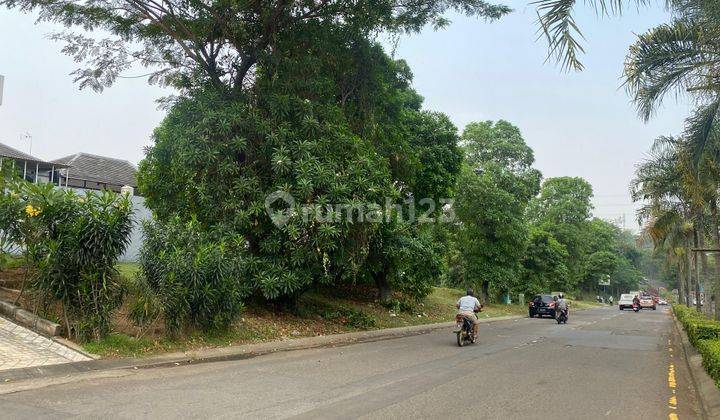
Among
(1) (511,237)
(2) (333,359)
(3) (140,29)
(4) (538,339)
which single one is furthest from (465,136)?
(2) (333,359)

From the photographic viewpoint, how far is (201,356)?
10977 mm

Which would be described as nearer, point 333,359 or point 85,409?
point 85,409

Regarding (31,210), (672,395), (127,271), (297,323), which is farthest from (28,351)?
(672,395)

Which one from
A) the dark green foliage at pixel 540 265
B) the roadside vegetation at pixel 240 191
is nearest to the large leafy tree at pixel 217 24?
the roadside vegetation at pixel 240 191

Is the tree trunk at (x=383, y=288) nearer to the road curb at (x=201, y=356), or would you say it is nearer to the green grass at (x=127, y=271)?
the road curb at (x=201, y=356)

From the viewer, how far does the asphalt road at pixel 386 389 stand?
266 inches

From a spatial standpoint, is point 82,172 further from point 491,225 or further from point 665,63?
point 665,63

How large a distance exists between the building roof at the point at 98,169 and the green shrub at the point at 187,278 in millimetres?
23884

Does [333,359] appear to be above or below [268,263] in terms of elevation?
below

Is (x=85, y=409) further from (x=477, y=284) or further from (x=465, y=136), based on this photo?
(x=465, y=136)

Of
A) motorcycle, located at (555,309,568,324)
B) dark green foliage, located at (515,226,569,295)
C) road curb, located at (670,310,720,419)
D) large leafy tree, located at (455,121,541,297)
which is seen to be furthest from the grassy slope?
dark green foliage, located at (515,226,569,295)

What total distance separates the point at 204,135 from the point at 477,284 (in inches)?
981

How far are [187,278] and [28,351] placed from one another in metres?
3.11

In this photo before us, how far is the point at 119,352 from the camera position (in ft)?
33.7
